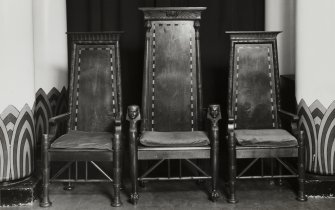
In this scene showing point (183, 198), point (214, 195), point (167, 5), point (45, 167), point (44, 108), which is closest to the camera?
point (45, 167)

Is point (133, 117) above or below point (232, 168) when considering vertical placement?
above

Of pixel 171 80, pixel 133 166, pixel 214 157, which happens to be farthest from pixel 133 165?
pixel 171 80

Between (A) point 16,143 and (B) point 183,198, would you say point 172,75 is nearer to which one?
(B) point 183,198

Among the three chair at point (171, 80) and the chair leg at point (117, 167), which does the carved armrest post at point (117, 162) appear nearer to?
the chair leg at point (117, 167)

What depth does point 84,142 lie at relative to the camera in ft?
13.1

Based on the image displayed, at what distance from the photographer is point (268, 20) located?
492 cm

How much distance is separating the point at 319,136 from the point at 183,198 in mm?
1178

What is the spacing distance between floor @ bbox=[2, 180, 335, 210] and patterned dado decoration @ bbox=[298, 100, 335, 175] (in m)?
0.27

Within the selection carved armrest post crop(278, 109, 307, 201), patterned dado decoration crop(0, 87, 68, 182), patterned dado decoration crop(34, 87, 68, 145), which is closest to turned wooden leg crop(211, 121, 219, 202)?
carved armrest post crop(278, 109, 307, 201)

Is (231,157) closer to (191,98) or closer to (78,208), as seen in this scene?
(191,98)

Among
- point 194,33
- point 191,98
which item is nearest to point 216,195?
point 191,98

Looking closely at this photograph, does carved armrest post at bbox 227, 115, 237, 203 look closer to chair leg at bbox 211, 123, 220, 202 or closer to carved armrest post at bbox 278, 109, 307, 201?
chair leg at bbox 211, 123, 220, 202

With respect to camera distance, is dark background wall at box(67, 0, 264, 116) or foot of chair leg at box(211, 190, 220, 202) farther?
dark background wall at box(67, 0, 264, 116)

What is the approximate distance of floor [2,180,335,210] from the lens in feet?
13.0
